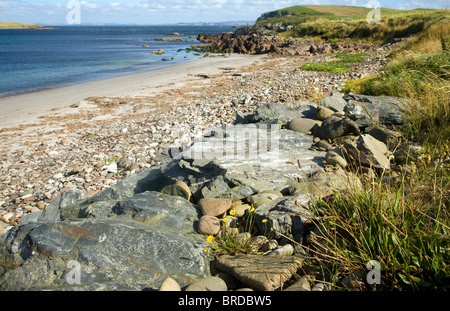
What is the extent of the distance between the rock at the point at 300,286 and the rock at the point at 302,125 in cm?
431

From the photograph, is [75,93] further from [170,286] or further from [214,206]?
[170,286]

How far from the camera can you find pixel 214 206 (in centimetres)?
369

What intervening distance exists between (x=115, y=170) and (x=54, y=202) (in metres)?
1.85

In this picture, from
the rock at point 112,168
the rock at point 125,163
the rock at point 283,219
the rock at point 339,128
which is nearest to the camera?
the rock at point 283,219

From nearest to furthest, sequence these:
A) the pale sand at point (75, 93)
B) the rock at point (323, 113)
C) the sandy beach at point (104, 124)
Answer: the sandy beach at point (104, 124) < the rock at point (323, 113) < the pale sand at point (75, 93)

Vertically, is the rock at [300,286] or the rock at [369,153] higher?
the rock at [369,153]

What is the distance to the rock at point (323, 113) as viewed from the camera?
266 inches

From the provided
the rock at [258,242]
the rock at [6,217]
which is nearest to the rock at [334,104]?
the rock at [258,242]

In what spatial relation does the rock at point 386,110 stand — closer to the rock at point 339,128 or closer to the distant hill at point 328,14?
the rock at point 339,128

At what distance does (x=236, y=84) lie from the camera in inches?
621

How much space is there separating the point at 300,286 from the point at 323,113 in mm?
5121

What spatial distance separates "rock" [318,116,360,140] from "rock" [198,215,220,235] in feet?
10.5

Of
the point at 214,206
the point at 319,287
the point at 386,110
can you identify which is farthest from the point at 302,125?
the point at 319,287
